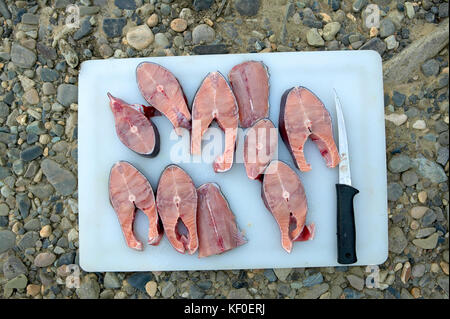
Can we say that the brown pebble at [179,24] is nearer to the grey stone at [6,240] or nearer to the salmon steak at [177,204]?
the salmon steak at [177,204]

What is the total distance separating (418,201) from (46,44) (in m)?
2.91

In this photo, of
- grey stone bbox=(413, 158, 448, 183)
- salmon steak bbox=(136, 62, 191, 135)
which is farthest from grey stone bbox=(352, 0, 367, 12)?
salmon steak bbox=(136, 62, 191, 135)

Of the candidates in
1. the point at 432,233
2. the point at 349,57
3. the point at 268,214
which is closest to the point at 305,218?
the point at 268,214

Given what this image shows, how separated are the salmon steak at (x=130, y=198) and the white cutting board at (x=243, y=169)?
0.09 m

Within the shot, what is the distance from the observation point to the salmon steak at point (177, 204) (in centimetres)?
270

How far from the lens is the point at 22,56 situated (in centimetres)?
292

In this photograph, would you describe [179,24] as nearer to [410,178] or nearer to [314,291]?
[410,178]

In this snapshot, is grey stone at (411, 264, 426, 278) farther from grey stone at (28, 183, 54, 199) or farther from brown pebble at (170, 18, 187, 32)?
grey stone at (28, 183, 54, 199)

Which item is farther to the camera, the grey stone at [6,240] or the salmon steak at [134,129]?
the grey stone at [6,240]

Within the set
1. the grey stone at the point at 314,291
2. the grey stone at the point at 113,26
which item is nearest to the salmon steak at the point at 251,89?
the grey stone at the point at 113,26

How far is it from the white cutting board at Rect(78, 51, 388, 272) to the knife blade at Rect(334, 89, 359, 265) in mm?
77

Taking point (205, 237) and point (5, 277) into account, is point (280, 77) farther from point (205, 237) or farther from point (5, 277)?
point (5, 277)

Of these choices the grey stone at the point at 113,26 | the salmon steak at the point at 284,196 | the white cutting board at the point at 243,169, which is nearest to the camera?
the salmon steak at the point at 284,196

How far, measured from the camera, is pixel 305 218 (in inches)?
107
